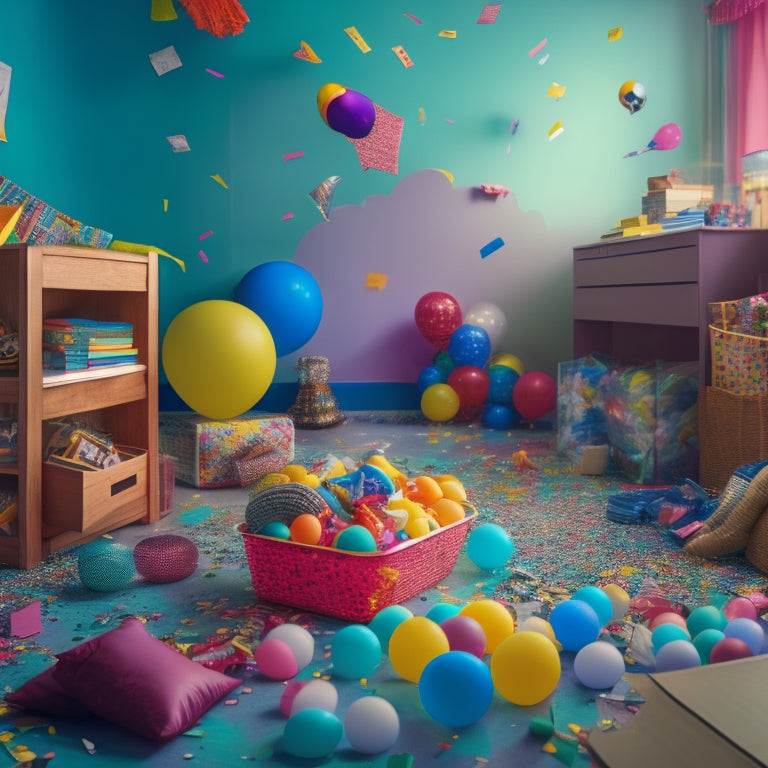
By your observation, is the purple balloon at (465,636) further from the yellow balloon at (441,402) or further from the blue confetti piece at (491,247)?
the blue confetti piece at (491,247)

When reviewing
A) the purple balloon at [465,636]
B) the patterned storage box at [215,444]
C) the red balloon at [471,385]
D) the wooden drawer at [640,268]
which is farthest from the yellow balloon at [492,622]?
the red balloon at [471,385]

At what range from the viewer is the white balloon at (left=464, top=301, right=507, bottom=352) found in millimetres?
4492

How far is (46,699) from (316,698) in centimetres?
43

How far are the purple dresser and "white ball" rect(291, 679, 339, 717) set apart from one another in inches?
78.2

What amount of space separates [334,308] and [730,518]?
2.95 meters

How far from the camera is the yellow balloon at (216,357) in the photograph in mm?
2869

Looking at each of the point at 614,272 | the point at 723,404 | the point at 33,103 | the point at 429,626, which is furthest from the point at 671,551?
the point at 33,103

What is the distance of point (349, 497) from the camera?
75.9 inches

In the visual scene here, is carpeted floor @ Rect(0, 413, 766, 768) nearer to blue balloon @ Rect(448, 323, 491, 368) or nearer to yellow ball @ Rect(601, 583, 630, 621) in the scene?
yellow ball @ Rect(601, 583, 630, 621)

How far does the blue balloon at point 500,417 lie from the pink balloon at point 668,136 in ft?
5.52

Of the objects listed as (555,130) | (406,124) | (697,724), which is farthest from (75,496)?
(555,130)

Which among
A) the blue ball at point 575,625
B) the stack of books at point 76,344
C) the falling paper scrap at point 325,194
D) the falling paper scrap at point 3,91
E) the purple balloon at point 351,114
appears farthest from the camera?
the falling paper scrap at point 325,194

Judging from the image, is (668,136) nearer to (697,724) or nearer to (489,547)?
(489,547)

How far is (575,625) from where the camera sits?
151 cm
